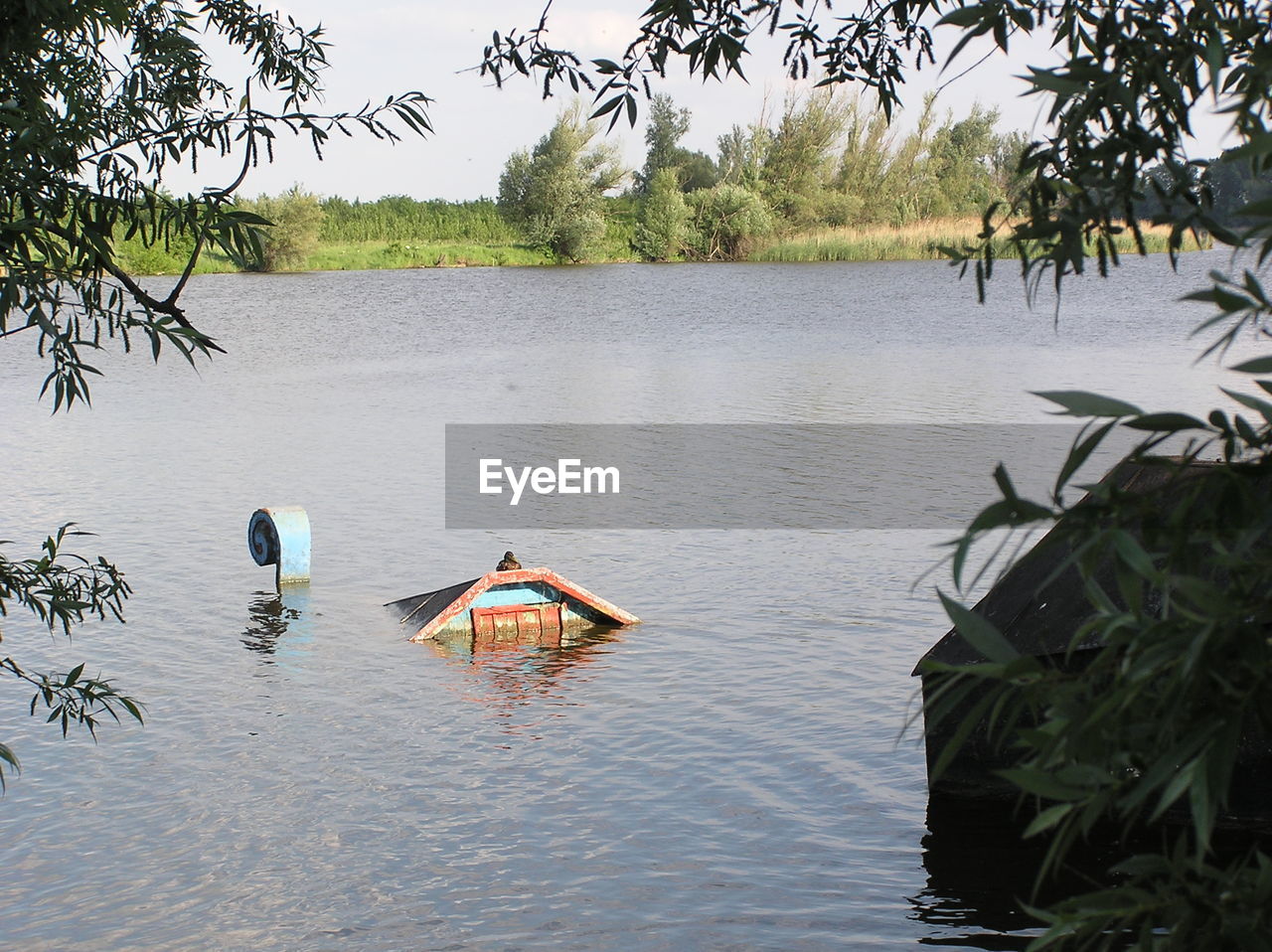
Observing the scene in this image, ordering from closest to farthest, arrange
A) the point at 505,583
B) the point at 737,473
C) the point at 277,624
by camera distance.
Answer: the point at 505,583
the point at 277,624
the point at 737,473

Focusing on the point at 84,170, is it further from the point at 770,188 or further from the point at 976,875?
the point at 770,188

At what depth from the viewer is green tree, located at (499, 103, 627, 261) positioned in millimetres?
81438

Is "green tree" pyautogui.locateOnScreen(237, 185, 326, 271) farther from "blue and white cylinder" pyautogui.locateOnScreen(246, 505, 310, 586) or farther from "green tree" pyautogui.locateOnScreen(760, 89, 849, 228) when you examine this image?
"blue and white cylinder" pyautogui.locateOnScreen(246, 505, 310, 586)

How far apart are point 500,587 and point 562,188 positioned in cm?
7103

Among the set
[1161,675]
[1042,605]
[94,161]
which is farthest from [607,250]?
[1161,675]

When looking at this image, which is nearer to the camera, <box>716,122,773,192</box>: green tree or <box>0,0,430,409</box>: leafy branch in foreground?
<box>0,0,430,409</box>: leafy branch in foreground

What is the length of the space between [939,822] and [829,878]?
1018mm

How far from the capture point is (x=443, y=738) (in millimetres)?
11391

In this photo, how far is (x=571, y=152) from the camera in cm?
8144

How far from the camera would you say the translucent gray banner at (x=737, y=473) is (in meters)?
19.0

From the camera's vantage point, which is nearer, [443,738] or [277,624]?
[443,738]

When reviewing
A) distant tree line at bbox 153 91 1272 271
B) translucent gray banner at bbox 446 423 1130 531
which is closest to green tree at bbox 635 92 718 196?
distant tree line at bbox 153 91 1272 271

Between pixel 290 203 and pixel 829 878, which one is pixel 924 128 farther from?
pixel 829 878

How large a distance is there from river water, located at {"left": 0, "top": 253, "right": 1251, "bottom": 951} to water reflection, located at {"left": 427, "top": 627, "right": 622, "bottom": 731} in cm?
5
